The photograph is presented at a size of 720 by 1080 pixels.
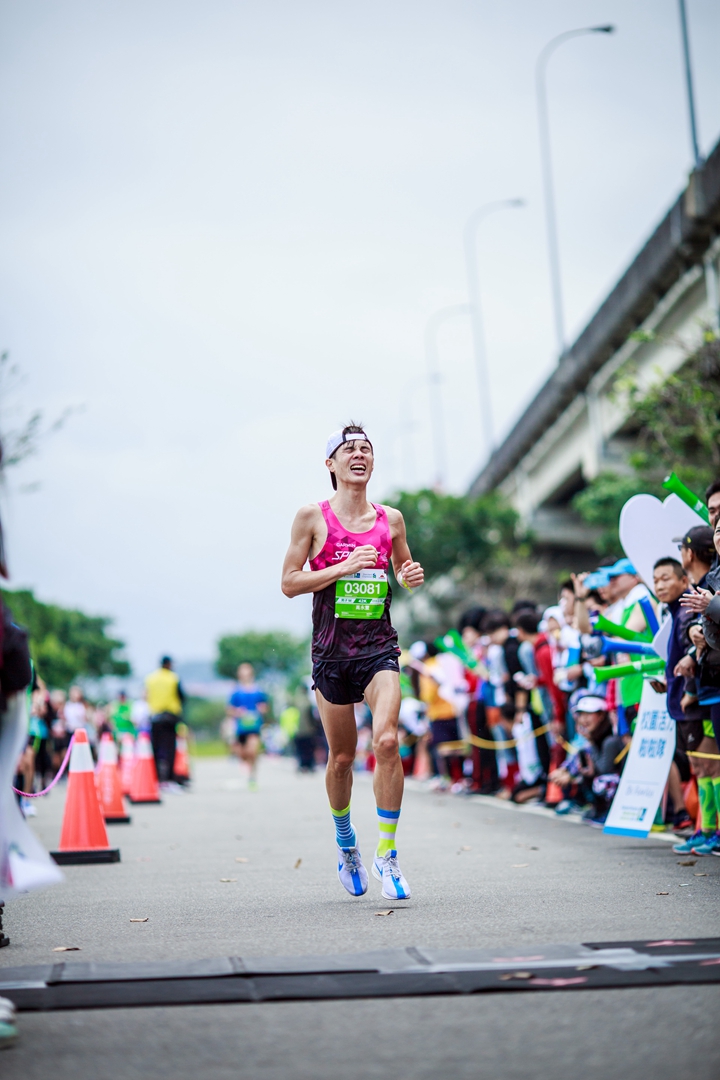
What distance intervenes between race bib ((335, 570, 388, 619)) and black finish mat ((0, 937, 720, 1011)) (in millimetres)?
2330

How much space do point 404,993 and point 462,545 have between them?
46.8 m

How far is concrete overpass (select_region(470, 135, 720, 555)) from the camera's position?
25312mm

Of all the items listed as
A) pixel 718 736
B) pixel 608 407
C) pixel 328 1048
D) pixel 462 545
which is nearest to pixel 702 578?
pixel 718 736

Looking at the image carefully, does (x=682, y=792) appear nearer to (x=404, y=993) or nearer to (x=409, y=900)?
(x=409, y=900)

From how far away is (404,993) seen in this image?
4.55 metres

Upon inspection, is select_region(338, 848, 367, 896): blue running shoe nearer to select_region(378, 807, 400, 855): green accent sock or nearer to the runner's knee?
select_region(378, 807, 400, 855): green accent sock

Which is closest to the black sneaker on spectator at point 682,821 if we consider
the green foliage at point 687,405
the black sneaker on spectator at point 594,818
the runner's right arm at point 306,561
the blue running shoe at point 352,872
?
the black sneaker on spectator at point 594,818

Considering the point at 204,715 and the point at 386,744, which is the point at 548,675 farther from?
→ the point at 204,715

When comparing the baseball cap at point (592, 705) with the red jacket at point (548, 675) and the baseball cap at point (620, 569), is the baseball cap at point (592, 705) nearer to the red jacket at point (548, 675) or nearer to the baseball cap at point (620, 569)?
the baseball cap at point (620, 569)

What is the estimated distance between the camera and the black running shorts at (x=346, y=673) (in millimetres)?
7363

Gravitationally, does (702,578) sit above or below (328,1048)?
above

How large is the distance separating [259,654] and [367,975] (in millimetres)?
136594

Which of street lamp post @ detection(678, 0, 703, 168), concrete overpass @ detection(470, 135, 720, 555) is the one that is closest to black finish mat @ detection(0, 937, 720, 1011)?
concrete overpass @ detection(470, 135, 720, 555)

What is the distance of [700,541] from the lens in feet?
29.2
